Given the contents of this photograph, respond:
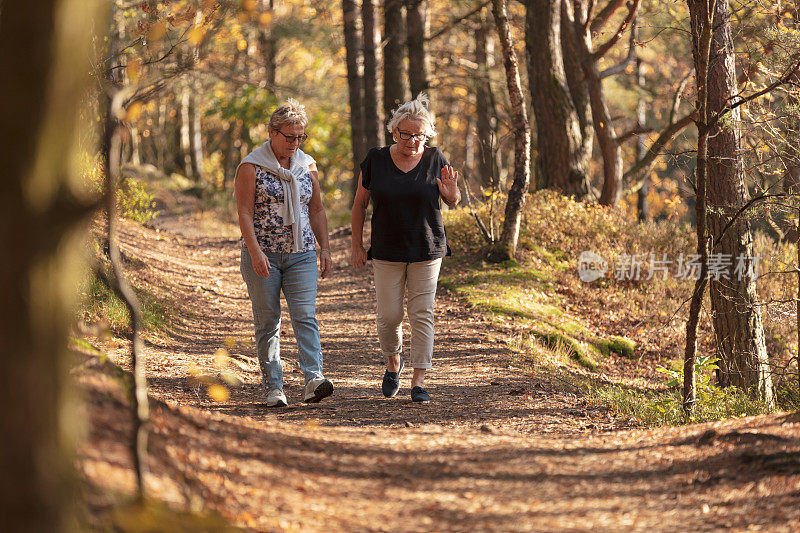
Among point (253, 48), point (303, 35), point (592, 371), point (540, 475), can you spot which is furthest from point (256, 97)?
point (540, 475)

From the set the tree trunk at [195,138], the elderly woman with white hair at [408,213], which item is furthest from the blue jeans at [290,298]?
the tree trunk at [195,138]

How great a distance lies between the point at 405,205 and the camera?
19.8ft

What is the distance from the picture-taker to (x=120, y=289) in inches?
122

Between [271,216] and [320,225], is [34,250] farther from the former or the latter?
[320,225]

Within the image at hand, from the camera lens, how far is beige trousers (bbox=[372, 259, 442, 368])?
244 inches

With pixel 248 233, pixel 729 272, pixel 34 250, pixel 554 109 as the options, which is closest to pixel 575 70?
pixel 554 109

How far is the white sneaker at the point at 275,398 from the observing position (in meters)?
6.25

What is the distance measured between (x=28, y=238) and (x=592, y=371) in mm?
8086

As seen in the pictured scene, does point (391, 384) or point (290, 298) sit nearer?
point (290, 298)

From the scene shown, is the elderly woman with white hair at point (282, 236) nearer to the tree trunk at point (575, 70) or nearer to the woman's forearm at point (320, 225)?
the woman's forearm at point (320, 225)

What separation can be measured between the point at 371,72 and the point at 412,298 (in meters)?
11.3

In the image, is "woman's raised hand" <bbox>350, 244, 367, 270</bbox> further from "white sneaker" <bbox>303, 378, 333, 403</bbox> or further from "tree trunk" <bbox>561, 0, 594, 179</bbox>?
"tree trunk" <bbox>561, 0, 594, 179</bbox>

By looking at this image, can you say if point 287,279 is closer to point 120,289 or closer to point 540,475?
point 540,475

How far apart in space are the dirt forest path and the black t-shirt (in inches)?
50.4
